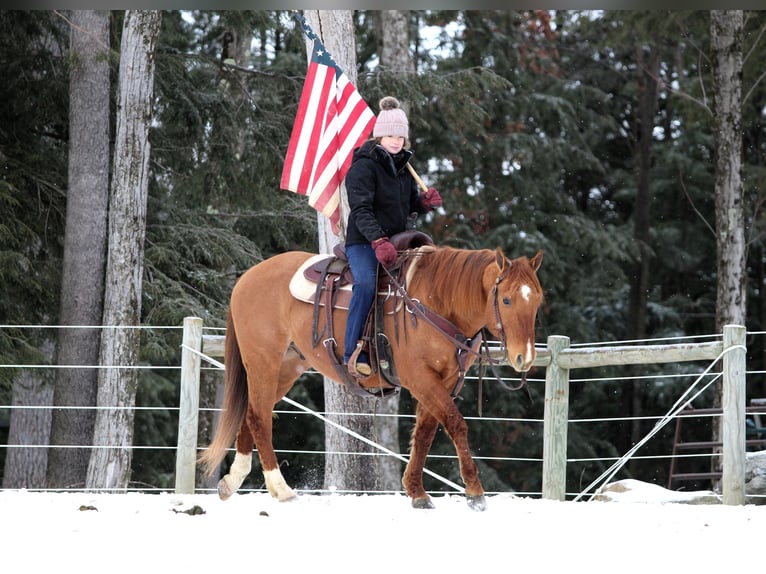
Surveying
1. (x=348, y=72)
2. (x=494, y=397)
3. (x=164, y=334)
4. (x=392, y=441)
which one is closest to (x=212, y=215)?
(x=164, y=334)

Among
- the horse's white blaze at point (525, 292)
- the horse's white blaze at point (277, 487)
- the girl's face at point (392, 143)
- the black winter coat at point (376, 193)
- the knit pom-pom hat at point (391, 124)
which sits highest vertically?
the knit pom-pom hat at point (391, 124)

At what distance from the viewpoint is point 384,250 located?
5000 mm

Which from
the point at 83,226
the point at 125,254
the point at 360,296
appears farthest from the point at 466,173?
the point at 360,296

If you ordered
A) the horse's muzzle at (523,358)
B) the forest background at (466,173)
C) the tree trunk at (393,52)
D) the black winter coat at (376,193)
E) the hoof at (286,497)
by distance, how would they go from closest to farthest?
the horse's muzzle at (523,358) → the black winter coat at (376,193) → the hoof at (286,497) → the forest background at (466,173) → the tree trunk at (393,52)

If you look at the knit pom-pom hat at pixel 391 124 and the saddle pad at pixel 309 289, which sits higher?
the knit pom-pom hat at pixel 391 124

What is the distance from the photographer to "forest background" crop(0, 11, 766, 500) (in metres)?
11.2

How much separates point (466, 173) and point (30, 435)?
9792 mm

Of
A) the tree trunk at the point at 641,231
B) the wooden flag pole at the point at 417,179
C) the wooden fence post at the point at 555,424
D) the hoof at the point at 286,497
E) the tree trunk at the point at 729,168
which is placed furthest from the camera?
the tree trunk at the point at 641,231

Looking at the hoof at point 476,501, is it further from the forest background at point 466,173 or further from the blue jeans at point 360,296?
the forest background at point 466,173

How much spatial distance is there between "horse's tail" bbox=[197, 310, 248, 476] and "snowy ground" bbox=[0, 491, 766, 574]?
306mm

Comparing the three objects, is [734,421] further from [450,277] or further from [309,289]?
[309,289]

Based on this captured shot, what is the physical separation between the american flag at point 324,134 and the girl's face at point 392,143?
1367 mm

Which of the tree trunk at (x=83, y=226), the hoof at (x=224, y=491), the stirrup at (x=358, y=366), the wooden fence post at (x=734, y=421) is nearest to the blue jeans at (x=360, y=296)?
the stirrup at (x=358, y=366)

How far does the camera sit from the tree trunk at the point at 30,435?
450 inches
